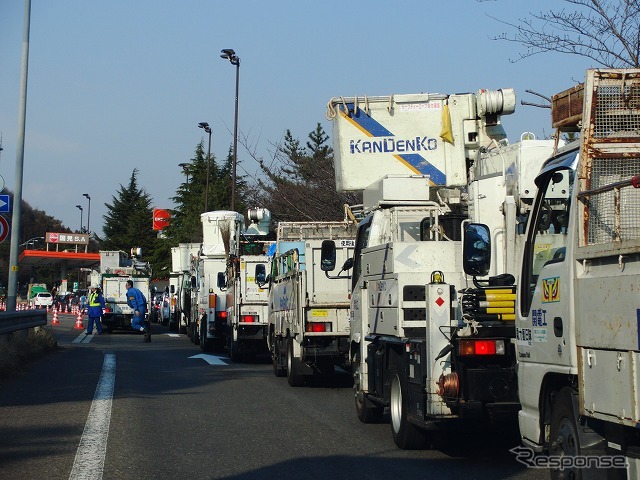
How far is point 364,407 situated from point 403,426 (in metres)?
1.97

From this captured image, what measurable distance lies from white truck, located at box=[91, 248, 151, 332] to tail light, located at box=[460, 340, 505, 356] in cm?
3236

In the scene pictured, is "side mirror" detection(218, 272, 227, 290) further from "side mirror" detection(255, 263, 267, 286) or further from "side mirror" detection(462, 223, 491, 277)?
"side mirror" detection(462, 223, 491, 277)

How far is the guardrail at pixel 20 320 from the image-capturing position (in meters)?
18.3

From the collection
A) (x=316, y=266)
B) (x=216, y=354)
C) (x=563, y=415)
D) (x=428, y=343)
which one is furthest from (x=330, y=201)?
(x=563, y=415)

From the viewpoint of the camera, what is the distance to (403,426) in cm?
942

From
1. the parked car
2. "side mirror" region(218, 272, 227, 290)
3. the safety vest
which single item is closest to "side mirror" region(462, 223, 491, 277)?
"side mirror" region(218, 272, 227, 290)

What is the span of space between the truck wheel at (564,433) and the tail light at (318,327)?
30.7 feet

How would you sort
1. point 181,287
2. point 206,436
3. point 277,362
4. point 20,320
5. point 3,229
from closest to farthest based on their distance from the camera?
point 206,436, point 277,362, point 3,229, point 20,320, point 181,287

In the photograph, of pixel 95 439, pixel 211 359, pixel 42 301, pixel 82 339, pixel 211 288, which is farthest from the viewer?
pixel 42 301

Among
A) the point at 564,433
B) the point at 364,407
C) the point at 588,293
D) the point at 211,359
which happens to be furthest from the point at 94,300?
the point at 588,293

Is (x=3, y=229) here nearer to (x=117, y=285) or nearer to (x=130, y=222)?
(x=117, y=285)

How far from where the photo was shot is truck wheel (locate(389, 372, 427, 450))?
9.37 metres

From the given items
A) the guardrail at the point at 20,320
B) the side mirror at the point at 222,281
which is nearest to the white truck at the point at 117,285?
the side mirror at the point at 222,281

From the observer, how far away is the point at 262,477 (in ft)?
26.3
